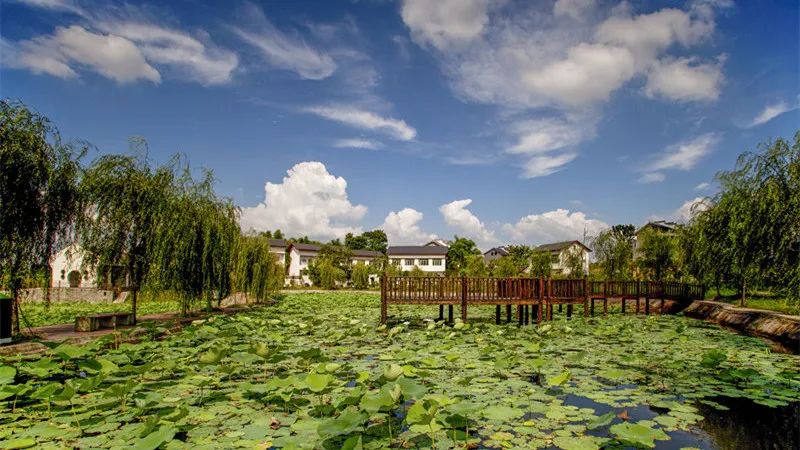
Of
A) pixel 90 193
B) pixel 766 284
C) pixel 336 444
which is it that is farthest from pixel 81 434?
pixel 766 284

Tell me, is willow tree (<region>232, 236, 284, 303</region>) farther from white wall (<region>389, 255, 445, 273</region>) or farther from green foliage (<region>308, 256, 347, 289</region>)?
white wall (<region>389, 255, 445, 273</region>)

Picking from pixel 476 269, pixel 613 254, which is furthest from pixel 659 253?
pixel 476 269

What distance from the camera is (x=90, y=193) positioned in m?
10.4

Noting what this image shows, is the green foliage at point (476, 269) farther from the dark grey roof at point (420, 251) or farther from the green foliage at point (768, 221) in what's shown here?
the green foliage at point (768, 221)

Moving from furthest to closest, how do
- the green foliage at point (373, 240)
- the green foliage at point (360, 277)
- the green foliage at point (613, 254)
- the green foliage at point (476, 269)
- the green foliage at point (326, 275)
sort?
the green foliage at point (373, 240) → the green foliage at point (360, 277) → the green foliage at point (326, 275) → the green foliage at point (476, 269) → the green foliage at point (613, 254)

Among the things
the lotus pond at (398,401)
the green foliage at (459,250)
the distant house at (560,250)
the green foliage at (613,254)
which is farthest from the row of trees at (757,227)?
the green foliage at (459,250)

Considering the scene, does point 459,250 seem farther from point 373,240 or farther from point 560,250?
point 373,240

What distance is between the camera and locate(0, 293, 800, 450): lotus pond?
401cm

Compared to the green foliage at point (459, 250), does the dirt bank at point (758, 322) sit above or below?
below

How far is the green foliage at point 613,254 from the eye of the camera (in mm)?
27578

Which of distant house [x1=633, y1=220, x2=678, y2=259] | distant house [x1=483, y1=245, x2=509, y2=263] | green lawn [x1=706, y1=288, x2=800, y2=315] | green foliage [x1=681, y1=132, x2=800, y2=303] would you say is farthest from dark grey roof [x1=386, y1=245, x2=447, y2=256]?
green foliage [x1=681, y1=132, x2=800, y2=303]

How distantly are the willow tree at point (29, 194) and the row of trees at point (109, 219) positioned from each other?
17 mm

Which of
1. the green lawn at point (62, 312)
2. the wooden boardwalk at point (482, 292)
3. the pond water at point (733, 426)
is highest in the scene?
the wooden boardwalk at point (482, 292)

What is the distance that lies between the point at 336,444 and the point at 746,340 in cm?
1147
